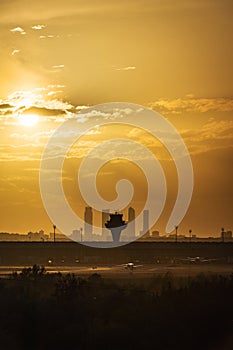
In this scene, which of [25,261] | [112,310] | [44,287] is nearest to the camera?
[112,310]

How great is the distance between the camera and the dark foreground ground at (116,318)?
2099 inches

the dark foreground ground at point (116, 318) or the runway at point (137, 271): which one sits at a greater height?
the runway at point (137, 271)

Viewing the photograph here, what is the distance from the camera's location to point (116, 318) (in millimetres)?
58219

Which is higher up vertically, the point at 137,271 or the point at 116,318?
Result: the point at 137,271

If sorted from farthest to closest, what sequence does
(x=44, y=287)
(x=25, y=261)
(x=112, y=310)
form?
(x=25, y=261) → (x=44, y=287) → (x=112, y=310)

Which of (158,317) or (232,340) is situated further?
(158,317)

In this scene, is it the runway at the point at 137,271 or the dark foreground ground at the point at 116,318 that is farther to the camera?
the runway at the point at 137,271

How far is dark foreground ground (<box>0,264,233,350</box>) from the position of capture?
5331cm

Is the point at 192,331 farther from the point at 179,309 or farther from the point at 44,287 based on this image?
the point at 44,287

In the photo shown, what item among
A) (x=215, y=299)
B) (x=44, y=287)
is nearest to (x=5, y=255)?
(x=44, y=287)

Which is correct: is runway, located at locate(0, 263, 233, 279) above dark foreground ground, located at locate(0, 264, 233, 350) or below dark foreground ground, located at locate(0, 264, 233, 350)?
above

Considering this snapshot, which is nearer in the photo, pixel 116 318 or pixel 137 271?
pixel 116 318

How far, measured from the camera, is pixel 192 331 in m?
54.3

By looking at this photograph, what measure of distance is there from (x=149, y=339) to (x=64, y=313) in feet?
29.0
